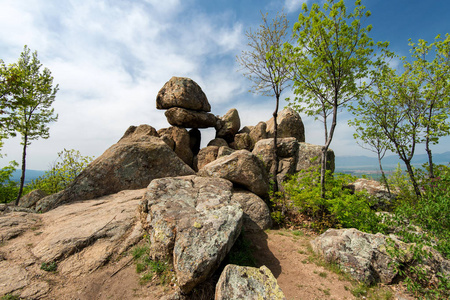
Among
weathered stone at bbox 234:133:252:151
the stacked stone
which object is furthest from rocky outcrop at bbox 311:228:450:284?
the stacked stone

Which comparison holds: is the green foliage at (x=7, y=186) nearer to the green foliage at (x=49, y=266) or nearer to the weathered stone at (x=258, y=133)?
the green foliage at (x=49, y=266)

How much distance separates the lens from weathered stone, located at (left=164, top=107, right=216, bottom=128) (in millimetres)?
24719

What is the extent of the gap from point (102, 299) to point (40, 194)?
18147mm

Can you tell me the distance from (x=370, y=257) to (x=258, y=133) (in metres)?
19.1

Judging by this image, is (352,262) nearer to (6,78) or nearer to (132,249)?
(132,249)

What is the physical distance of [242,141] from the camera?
86.4 ft

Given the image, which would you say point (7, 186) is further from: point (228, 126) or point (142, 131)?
point (228, 126)

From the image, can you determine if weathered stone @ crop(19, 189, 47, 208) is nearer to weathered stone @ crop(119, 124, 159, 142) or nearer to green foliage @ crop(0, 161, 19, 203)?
green foliage @ crop(0, 161, 19, 203)

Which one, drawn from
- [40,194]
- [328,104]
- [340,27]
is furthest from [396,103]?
[40,194]

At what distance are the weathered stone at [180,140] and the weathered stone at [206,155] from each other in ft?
5.10

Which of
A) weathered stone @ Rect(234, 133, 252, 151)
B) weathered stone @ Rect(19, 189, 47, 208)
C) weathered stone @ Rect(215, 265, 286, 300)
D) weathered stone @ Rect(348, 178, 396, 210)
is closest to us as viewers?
weathered stone @ Rect(215, 265, 286, 300)

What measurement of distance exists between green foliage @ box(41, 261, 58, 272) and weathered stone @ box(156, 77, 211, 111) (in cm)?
2059

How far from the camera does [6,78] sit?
13219mm

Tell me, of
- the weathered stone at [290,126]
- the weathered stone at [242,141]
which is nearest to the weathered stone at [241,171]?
the weathered stone at [290,126]
